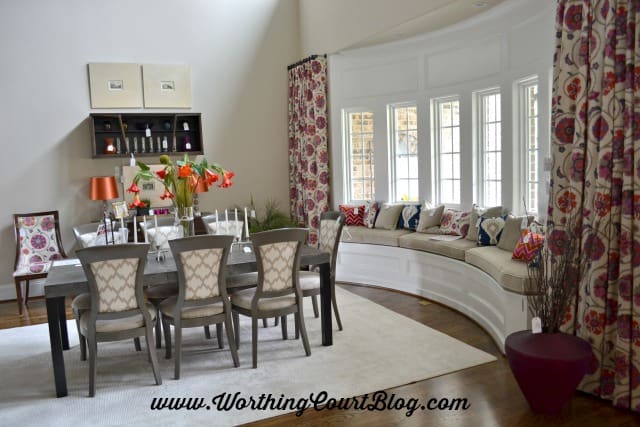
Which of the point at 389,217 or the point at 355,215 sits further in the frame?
the point at 355,215

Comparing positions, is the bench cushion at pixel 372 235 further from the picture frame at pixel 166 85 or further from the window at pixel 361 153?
the picture frame at pixel 166 85

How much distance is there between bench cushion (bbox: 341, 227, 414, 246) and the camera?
6.31m

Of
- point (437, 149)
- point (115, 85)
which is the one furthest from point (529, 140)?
point (115, 85)

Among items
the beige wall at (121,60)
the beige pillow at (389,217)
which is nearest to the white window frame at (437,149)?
the beige pillow at (389,217)

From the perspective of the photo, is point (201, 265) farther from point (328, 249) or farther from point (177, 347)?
point (328, 249)

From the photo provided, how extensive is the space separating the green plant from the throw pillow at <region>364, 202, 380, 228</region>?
3.83 ft

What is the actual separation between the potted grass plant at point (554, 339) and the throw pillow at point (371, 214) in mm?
3303

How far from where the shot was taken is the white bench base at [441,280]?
4242mm

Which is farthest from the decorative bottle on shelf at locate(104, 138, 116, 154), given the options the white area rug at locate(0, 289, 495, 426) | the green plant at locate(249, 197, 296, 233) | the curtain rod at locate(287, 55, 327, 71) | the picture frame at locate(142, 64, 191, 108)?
the curtain rod at locate(287, 55, 327, 71)

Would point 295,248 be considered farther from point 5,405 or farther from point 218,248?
point 5,405

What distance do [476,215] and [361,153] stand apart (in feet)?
6.97

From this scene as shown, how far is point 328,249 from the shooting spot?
5.05 metres

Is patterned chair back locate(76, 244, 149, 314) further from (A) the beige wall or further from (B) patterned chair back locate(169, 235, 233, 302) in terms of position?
(A) the beige wall

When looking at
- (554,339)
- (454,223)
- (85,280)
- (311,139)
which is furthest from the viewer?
(311,139)
